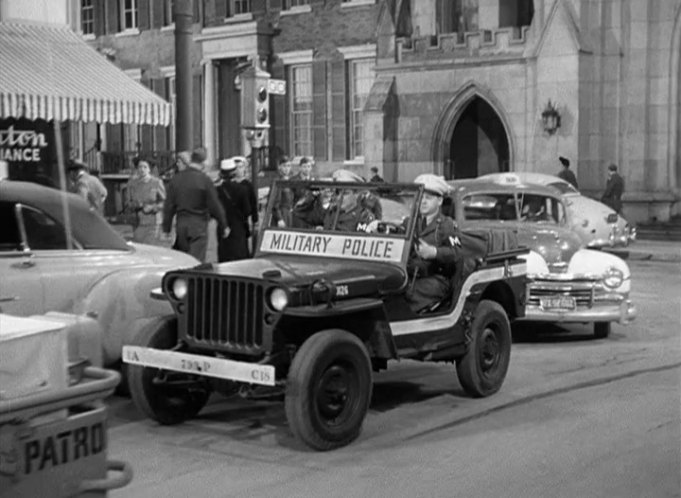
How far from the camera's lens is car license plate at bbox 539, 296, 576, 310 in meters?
11.9

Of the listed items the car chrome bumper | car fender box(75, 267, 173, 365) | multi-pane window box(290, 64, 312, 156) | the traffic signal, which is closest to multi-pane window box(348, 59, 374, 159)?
multi-pane window box(290, 64, 312, 156)

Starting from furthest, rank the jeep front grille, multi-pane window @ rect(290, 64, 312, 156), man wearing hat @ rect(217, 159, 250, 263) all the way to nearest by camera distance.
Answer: multi-pane window @ rect(290, 64, 312, 156) → man wearing hat @ rect(217, 159, 250, 263) → the jeep front grille

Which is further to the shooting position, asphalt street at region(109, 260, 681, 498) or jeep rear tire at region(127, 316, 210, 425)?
jeep rear tire at region(127, 316, 210, 425)

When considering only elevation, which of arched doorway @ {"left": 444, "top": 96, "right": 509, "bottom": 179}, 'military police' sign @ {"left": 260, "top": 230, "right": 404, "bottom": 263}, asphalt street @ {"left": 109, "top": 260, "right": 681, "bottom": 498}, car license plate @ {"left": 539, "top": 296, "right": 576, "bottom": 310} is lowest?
asphalt street @ {"left": 109, "top": 260, "right": 681, "bottom": 498}

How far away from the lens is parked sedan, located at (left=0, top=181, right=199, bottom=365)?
331 inches

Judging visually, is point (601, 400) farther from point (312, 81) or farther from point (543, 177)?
point (312, 81)

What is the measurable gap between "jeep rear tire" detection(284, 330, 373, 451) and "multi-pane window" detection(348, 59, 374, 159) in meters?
24.3

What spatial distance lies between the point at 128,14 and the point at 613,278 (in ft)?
95.5

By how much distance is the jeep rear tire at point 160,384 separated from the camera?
8188 mm

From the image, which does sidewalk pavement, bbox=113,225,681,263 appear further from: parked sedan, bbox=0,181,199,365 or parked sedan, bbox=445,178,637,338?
parked sedan, bbox=0,181,199,365

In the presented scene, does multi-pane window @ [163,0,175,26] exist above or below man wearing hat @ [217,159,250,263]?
above

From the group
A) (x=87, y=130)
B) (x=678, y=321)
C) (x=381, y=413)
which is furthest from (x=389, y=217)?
(x=87, y=130)

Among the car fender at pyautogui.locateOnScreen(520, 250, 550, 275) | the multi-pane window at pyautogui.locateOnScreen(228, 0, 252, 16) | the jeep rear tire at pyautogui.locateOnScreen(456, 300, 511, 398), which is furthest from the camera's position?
the multi-pane window at pyautogui.locateOnScreen(228, 0, 252, 16)

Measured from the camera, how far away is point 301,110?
3331 cm
